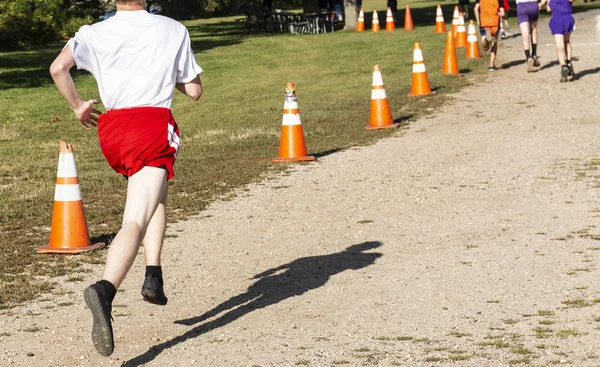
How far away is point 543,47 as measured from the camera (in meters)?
26.7

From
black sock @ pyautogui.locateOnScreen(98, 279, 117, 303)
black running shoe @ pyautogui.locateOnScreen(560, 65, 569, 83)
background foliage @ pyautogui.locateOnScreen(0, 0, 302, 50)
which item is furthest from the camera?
background foliage @ pyautogui.locateOnScreen(0, 0, 302, 50)

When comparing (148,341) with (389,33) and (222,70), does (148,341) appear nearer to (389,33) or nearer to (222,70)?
(222,70)

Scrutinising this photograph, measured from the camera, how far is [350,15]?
41.1m

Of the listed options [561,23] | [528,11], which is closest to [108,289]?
[561,23]

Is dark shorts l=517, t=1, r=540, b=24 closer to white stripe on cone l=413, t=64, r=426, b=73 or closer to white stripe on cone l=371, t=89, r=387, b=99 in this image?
white stripe on cone l=413, t=64, r=426, b=73


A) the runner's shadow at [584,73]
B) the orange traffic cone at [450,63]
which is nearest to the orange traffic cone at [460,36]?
Result: the orange traffic cone at [450,63]

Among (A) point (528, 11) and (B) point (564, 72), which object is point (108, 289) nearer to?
(B) point (564, 72)

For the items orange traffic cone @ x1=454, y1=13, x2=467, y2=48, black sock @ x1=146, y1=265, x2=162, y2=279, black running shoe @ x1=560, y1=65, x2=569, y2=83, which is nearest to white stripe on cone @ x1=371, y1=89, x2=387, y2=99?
black running shoe @ x1=560, y1=65, x2=569, y2=83

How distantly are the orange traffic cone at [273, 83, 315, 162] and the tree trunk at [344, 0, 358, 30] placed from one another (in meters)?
28.2

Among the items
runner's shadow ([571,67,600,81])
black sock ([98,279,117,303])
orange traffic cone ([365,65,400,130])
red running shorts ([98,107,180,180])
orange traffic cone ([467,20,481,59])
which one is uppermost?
red running shorts ([98,107,180,180])

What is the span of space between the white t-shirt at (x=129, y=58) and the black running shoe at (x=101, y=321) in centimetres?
101

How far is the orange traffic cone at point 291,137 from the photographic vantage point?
42.7 ft

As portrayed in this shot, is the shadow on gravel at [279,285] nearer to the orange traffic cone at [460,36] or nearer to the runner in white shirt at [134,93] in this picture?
the runner in white shirt at [134,93]

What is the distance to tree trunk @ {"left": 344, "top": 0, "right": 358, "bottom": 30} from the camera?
40.9 meters
